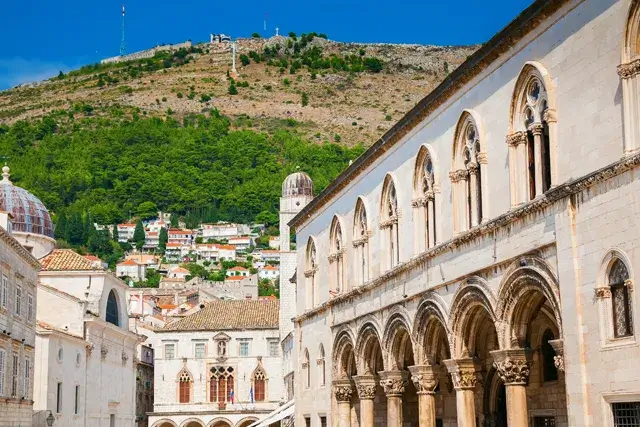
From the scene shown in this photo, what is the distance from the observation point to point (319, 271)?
40281 mm

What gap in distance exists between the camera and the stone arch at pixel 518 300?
2133 cm

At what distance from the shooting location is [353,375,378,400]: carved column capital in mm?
33312

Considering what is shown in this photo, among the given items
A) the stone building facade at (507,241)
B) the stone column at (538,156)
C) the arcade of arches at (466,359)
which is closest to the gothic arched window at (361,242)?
the stone building facade at (507,241)

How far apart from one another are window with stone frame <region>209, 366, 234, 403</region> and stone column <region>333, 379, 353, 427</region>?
162 ft

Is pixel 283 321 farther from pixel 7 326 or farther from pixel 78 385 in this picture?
pixel 7 326

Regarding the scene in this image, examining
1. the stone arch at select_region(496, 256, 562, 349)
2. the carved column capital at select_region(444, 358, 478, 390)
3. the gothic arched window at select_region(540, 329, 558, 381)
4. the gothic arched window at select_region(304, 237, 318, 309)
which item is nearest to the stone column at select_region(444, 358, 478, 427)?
the carved column capital at select_region(444, 358, 478, 390)

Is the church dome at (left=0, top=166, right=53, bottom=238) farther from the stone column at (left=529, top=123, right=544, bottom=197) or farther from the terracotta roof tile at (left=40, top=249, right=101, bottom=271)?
the stone column at (left=529, top=123, right=544, bottom=197)

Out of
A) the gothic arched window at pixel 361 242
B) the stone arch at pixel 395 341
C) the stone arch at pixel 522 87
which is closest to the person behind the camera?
the stone arch at pixel 522 87

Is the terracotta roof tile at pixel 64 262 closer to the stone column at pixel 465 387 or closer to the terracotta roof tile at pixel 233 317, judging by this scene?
the terracotta roof tile at pixel 233 317

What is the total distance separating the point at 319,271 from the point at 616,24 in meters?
23.3

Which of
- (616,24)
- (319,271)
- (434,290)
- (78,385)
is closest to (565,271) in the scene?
(616,24)

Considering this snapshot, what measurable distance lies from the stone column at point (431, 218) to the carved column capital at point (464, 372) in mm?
3505

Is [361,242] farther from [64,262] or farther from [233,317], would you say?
[233,317]

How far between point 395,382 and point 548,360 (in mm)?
5961
